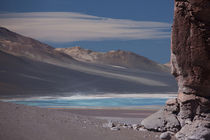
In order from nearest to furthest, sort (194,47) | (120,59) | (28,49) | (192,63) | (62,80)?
(194,47)
(192,63)
(62,80)
(28,49)
(120,59)

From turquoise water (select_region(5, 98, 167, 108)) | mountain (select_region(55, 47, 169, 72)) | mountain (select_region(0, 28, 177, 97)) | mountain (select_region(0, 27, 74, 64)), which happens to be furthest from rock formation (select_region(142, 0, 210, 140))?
mountain (select_region(55, 47, 169, 72))

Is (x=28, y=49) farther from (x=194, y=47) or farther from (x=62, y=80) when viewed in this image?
(x=194, y=47)

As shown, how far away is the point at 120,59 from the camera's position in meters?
121

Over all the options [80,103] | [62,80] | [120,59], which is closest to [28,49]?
[62,80]

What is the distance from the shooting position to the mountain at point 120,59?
385 feet

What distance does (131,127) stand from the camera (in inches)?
396

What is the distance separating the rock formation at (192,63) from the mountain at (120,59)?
4182 inches

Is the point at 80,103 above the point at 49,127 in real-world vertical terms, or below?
above

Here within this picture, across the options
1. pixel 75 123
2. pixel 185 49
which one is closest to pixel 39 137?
pixel 75 123

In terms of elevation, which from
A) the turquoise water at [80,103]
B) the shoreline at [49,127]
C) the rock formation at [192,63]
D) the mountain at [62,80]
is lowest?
the shoreline at [49,127]

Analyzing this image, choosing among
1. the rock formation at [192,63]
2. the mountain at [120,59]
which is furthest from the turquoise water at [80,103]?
the mountain at [120,59]

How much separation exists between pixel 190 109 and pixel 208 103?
45 cm

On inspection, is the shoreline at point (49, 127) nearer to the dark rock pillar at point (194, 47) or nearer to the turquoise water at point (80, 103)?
the dark rock pillar at point (194, 47)

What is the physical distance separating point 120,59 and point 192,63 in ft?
368
